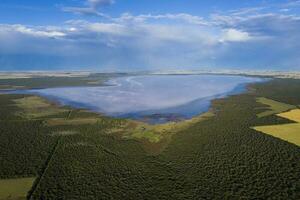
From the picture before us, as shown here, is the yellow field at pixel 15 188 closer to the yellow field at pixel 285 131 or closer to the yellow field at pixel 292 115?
the yellow field at pixel 285 131

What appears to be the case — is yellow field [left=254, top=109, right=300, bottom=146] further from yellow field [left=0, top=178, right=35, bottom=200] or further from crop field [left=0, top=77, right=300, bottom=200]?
yellow field [left=0, top=178, right=35, bottom=200]

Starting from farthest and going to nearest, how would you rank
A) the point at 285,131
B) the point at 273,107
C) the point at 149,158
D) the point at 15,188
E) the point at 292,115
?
the point at 273,107 < the point at 292,115 < the point at 285,131 < the point at 149,158 < the point at 15,188

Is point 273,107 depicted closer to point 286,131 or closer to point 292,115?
point 292,115

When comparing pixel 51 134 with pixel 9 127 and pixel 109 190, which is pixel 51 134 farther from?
pixel 109 190

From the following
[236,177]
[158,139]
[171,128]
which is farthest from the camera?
[171,128]

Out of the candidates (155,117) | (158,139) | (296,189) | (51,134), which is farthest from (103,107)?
(296,189)

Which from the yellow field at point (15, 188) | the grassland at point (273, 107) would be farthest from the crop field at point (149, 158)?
the grassland at point (273, 107)

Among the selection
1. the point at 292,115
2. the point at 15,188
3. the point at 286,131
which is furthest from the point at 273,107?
the point at 15,188
